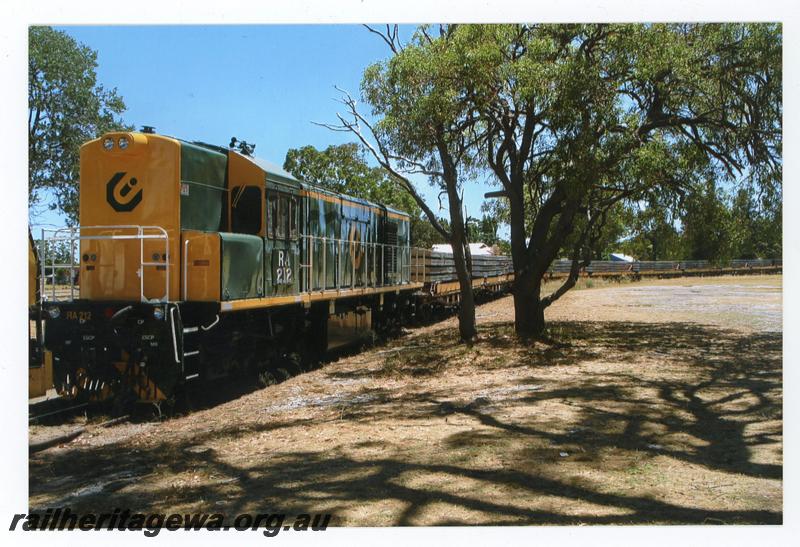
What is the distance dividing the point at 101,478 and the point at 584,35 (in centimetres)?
1176

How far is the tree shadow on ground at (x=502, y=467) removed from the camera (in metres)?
5.35

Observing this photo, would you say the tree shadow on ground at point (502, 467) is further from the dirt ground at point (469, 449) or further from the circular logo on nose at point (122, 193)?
the circular logo on nose at point (122, 193)

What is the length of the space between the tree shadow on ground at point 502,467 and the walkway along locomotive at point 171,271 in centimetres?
153

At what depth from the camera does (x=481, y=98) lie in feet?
45.0

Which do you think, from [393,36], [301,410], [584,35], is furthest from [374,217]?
[301,410]

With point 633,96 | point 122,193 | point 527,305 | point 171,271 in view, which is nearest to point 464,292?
point 527,305

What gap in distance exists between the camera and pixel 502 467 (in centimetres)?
618

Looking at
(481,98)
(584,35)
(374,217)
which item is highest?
(584,35)

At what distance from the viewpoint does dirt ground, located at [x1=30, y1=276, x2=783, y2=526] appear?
538cm

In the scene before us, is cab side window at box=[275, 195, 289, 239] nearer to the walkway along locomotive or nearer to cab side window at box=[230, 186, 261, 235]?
the walkway along locomotive

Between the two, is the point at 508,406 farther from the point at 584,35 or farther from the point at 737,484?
the point at 584,35

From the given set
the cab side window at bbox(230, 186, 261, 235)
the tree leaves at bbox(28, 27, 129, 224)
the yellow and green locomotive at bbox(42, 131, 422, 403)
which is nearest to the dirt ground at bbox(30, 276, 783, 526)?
the yellow and green locomotive at bbox(42, 131, 422, 403)

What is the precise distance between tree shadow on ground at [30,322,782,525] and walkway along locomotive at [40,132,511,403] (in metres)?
1.53

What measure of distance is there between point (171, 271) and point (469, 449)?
4907 mm
